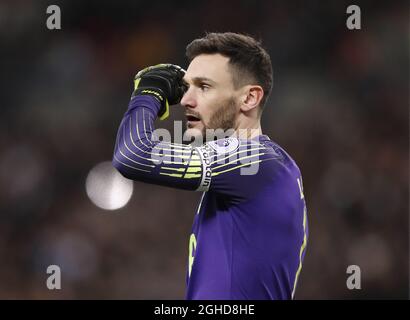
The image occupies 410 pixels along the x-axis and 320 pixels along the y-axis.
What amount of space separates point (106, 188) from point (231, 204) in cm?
472

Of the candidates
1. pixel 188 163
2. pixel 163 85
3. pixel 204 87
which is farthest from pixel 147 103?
pixel 188 163

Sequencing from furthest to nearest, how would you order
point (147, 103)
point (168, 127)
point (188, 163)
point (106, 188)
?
point (168, 127) → point (106, 188) → point (147, 103) → point (188, 163)

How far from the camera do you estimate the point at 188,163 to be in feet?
8.49

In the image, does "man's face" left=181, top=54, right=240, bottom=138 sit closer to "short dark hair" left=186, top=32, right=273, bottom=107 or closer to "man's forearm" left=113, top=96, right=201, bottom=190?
"short dark hair" left=186, top=32, right=273, bottom=107

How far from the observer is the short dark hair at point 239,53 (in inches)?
117

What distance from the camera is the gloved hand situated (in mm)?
2875

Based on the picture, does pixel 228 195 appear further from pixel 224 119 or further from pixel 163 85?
pixel 163 85

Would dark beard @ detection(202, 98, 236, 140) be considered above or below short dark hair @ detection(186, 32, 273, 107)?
below

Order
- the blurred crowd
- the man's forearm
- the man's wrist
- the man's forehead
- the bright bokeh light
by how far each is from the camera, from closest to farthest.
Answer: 1. the man's forearm
2. the man's wrist
3. the man's forehead
4. the blurred crowd
5. the bright bokeh light

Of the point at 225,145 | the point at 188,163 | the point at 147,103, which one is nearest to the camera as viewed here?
the point at 188,163

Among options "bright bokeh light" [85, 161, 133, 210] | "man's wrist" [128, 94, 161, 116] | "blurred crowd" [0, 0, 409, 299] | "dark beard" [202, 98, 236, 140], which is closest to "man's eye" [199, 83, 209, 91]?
"dark beard" [202, 98, 236, 140]

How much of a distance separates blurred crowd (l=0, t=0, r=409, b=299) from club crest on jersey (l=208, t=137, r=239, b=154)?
13.7 feet
